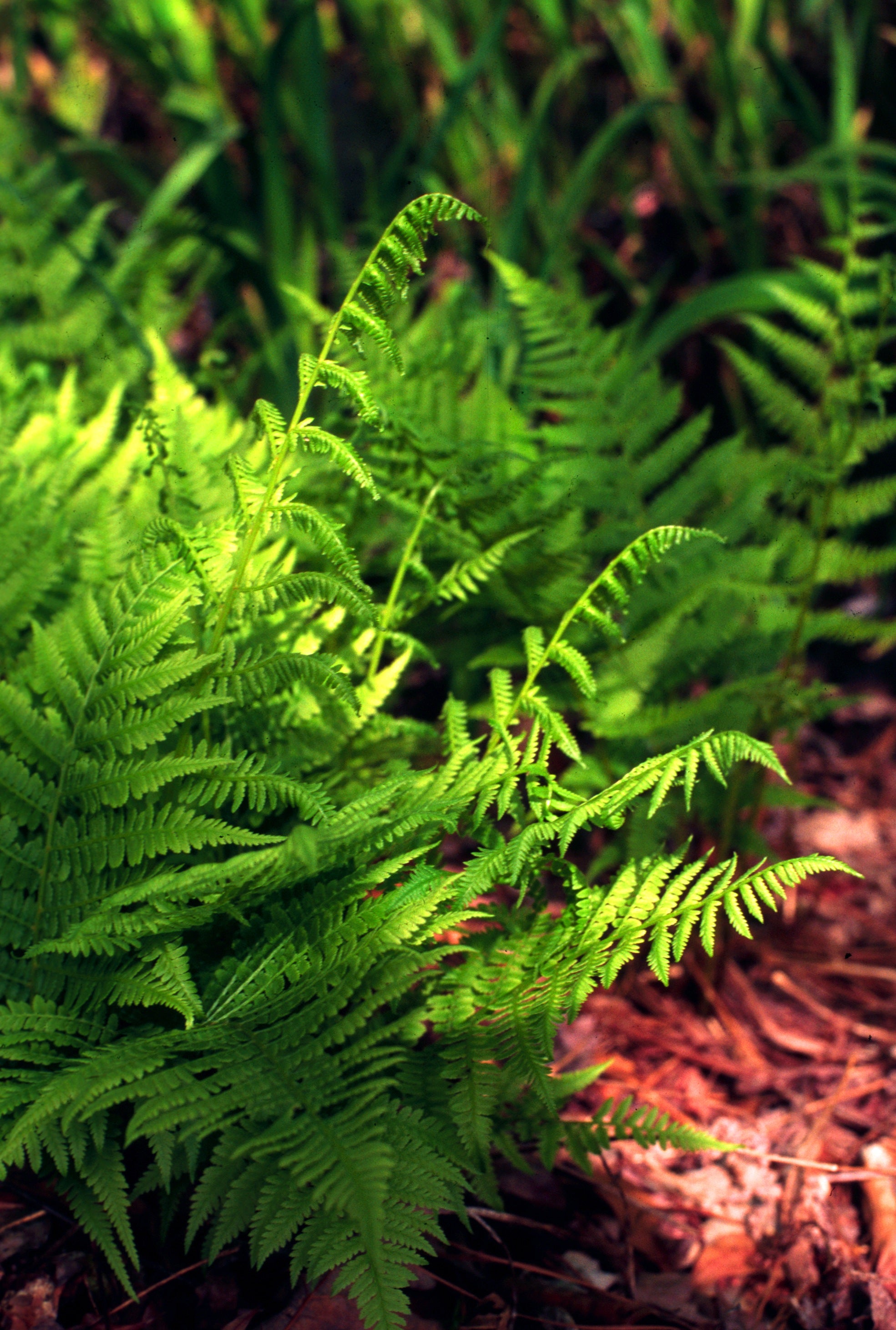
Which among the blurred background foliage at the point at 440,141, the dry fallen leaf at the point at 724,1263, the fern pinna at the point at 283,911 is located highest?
the blurred background foliage at the point at 440,141

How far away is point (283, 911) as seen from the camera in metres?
0.98

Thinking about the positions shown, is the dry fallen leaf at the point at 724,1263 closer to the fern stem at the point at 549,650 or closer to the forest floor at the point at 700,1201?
the forest floor at the point at 700,1201

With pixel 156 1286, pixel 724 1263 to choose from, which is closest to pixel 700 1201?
pixel 724 1263

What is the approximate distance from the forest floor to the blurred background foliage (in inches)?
→ 47.9

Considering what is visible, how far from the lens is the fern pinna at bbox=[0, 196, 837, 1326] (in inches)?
32.0

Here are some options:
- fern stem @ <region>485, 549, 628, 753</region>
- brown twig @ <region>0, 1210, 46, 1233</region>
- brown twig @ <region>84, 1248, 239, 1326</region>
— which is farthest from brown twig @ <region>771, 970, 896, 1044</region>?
brown twig @ <region>0, 1210, 46, 1233</region>

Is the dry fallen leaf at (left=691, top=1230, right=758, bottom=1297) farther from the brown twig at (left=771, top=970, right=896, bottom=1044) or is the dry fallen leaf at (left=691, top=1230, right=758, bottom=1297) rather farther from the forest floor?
the brown twig at (left=771, top=970, right=896, bottom=1044)

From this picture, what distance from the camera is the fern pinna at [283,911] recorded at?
32.0 inches

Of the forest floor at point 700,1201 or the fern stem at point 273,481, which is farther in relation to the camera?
the forest floor at point 700,1201

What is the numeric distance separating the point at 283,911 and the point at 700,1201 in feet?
2.48

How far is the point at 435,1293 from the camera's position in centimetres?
104

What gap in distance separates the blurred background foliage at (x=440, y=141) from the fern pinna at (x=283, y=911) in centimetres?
90

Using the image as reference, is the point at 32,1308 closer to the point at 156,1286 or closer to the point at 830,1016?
the point at 156,1286

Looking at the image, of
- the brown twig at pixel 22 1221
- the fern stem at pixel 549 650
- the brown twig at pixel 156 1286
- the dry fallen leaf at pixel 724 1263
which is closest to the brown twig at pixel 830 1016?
the dry fallen leaf at pixel 724 1263
